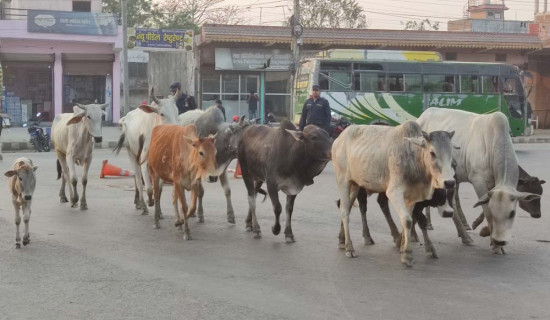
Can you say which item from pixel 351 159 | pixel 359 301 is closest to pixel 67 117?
pixel 351 159

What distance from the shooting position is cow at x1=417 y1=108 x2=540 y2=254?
8414mm

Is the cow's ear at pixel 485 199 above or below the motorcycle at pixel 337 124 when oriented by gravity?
below

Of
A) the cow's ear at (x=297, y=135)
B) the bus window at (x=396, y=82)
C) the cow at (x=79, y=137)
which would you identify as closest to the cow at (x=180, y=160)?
the cow's ear at (x=297, y=135)

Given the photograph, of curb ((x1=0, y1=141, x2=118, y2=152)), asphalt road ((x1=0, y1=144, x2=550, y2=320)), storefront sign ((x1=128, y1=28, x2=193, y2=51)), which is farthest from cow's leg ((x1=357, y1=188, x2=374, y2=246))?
storefront sign ((x1=128, y1=28, x2=193, y2=51))

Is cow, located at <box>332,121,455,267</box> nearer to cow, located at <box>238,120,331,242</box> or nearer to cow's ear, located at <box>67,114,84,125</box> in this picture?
cow, located at <box>238,120,331,242</box>

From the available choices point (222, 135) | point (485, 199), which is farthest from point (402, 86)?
point (485, 199)

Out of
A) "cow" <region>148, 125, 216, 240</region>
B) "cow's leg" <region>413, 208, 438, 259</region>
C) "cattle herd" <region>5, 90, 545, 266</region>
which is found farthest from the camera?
"cow" <region>148, 125, 216, 240</region>

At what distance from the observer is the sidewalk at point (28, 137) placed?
90.7ft

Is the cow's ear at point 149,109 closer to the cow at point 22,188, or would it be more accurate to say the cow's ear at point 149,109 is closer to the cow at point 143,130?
the cow at point 143,130

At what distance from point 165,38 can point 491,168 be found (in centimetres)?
3066

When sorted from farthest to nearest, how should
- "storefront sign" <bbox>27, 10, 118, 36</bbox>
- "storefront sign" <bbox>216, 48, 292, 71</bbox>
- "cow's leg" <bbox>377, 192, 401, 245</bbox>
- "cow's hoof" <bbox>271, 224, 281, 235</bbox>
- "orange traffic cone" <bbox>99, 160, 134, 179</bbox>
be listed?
"storefront sign" <bbox>216, 48, 292, 71</bbox> < "storefront sign" <bbox>27, 10, 118, 36</bbox> < "orange traffic cone" <bbox>99, 160, 134, 179</bbox> < "cow's hoof" <bbox>271, 224, 281, 235</bbox> < "cow's leg" <bbox>377, 192, 401, 245</bbox>

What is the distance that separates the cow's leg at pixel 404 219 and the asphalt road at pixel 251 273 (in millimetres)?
119

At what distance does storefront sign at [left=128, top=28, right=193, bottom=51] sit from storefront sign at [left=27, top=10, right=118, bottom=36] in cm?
150

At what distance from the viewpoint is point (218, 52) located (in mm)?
38188
